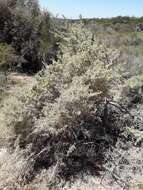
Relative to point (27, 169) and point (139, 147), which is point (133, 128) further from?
point (27, 169)

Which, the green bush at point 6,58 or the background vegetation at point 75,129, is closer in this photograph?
the background vegetation at point 75,129

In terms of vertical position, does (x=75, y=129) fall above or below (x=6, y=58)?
above

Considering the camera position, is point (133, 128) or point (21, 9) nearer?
point (133, 128)

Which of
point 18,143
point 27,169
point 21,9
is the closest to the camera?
point 27,169

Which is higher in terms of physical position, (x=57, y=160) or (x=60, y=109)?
(x=60, y=109)

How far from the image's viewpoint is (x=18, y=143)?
4.93 m

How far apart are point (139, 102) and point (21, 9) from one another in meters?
9.10

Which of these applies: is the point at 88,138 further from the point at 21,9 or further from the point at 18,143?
the point at 21,9

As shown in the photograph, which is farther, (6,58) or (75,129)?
(6,58)

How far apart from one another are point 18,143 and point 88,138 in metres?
0.94

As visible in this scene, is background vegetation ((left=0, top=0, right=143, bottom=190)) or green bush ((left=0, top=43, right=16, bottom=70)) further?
green bush ((left=0, top=43, right=16, bottom=70))

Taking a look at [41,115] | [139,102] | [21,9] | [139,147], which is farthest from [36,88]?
[21,9]

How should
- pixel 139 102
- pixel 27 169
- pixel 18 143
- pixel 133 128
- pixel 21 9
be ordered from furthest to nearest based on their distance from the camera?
1. pixel 21 9
2. pixel 139 102
3. pixel 133 128
4. pixel 18 143
5. pixel 27 169

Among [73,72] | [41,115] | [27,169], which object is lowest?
[27,169]
